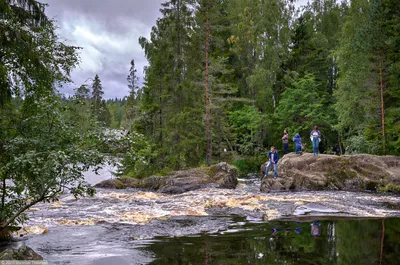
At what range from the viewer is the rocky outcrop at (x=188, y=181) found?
65.3 feet

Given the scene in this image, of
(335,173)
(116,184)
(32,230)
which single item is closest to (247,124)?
(335,173)

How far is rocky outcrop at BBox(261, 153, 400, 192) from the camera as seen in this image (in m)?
18.5

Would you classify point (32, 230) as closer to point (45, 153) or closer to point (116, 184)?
point (45, 153)

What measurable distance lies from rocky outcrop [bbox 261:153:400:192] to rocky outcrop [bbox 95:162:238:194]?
2491mm

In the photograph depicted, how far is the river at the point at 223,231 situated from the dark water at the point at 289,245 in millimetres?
21

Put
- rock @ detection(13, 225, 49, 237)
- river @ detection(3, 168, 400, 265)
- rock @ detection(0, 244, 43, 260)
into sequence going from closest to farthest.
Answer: rock @ detection(0, 244, 43, 260)
river @ detection(3, 168, 400, 265)
rock @ detection(13, 225, 49, 237)

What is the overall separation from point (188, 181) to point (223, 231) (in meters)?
10.9

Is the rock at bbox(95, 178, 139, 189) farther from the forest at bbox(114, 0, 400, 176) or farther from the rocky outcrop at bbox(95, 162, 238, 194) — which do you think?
the forest at bbox(114, 0, 400, 176)

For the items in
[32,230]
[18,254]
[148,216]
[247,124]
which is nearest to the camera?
[18,254]

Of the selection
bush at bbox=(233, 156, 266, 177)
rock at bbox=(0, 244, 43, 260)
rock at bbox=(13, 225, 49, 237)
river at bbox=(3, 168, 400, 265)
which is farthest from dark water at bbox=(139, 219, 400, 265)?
bush at bbox=(233, 156, 266, 177)

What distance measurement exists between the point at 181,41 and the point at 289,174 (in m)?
14.4

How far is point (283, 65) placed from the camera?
3916 centimetres

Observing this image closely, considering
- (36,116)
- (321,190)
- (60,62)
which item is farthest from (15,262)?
(321,190)

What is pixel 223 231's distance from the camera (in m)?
9.36
